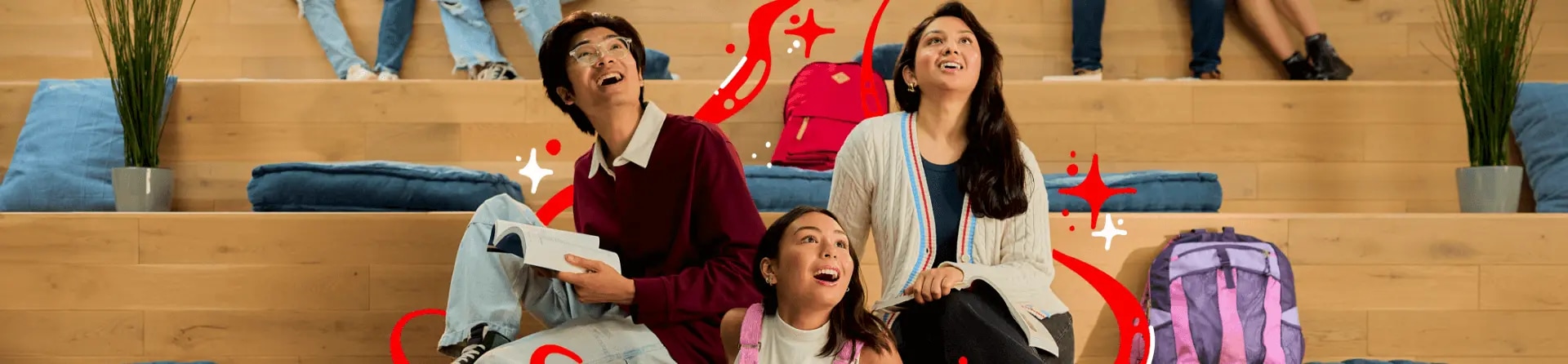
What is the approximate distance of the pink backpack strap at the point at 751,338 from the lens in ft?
5.60

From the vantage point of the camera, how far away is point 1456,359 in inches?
102

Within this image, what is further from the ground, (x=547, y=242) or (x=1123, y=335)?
(x=547, y=242)

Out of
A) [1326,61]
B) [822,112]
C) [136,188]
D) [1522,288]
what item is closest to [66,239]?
[136,188]

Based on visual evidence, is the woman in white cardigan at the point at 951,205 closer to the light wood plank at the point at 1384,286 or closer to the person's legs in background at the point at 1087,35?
the light wood plank at the point at 1384,286

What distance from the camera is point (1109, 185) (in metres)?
2.70

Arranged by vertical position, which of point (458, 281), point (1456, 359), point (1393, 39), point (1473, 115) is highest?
point (1393, 39)

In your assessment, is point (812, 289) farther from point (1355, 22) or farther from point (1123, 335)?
point (1355, 22)

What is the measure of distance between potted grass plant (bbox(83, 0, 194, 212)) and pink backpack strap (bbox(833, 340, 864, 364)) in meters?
2.04

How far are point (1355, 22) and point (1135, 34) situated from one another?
28.1 inches

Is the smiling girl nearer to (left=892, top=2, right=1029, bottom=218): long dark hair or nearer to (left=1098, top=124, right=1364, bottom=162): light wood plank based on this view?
(left=892, top=2, right=1029, bottom=218): long dark hair

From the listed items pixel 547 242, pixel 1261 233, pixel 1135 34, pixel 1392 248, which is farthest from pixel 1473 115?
pixel 547 242

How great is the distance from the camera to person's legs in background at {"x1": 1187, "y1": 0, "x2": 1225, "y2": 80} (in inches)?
154

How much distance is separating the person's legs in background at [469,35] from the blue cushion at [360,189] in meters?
1.24

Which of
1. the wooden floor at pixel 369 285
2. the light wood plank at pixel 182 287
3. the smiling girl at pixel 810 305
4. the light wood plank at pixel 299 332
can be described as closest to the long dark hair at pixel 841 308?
the smiling girl at pixel 810 305
